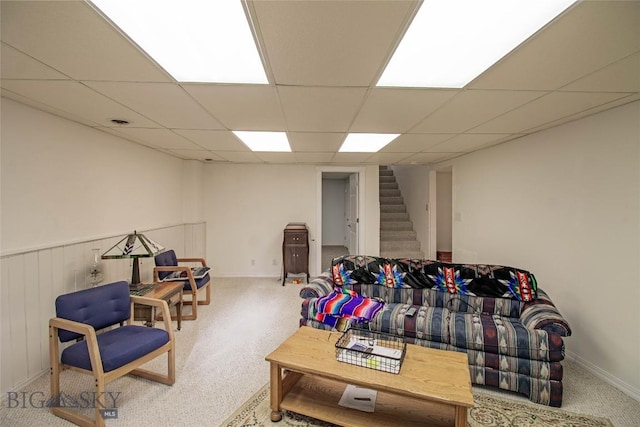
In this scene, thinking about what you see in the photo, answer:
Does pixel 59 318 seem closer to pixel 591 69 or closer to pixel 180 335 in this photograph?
pixel 180 335

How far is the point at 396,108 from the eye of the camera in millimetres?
2199

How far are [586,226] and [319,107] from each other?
255 centimetres

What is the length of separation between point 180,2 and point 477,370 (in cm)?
288

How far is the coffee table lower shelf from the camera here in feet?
5.49

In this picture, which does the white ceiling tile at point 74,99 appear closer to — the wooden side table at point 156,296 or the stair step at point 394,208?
the wooden side table at point 156,296

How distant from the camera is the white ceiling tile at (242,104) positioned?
1.85 meters

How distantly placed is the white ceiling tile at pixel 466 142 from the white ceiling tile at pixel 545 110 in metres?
0.21

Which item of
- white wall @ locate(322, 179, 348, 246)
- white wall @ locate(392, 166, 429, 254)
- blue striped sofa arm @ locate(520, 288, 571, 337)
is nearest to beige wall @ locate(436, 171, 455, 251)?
white wall @ locate(392, 166, 429, 254)

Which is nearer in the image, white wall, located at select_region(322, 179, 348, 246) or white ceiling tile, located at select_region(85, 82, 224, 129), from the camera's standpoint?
white ceiling tile, located at select_region(85, 82, 224, 129)

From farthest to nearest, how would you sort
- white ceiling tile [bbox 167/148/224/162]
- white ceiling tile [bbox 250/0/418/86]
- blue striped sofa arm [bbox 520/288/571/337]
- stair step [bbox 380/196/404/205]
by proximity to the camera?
stair step [bbox 380/196/404/205], white ceiling tile [bbox 167/148/224/162], blue striped sofa arm [bbox 520/288/571/337], white ceiling tile [bbox 250/0/418/86]

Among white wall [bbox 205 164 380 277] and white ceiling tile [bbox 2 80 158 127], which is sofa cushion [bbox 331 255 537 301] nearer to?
white wall [bbox 205 164 380 277]

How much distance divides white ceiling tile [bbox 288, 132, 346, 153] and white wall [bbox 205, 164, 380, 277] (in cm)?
153

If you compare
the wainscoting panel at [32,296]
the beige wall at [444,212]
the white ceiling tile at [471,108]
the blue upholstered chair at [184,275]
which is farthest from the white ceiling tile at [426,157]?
the wainscoting panel at [32,296]

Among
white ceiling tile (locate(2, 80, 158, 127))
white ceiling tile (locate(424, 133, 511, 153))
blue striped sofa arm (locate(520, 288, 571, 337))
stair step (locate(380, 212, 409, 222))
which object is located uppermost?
white ceiling tile (locate(424, 133, 511, 153))
